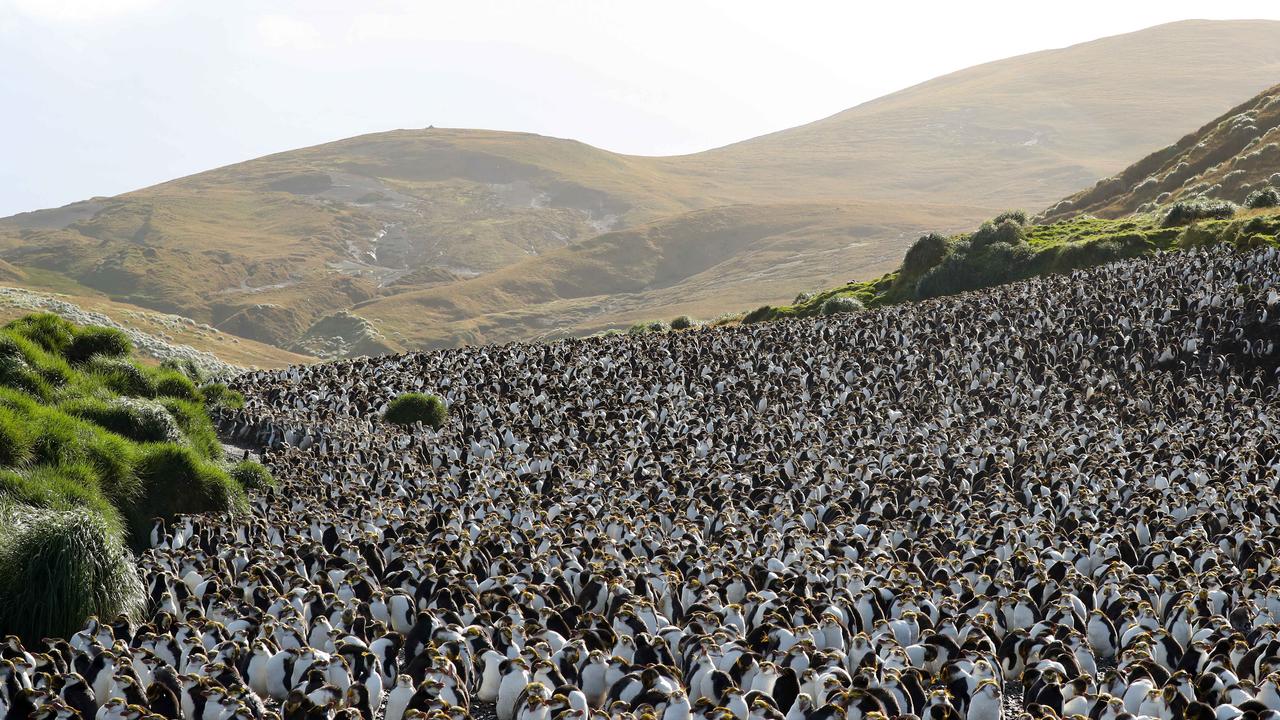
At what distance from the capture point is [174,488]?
2427 centimetres

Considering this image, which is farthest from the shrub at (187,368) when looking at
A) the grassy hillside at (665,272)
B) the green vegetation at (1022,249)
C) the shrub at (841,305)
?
the grassy hillside at (665,272)

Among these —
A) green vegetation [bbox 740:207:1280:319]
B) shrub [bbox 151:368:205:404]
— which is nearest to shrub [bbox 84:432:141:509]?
shrub [bbox 151:368:205:404]

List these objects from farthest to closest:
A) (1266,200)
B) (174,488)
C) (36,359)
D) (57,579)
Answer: (1266,200)
(36,359)
(174,488)
(57,579)

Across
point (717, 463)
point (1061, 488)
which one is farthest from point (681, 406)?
point (1061, 488)

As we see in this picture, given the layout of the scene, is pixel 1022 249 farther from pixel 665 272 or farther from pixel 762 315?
pixel 665 272

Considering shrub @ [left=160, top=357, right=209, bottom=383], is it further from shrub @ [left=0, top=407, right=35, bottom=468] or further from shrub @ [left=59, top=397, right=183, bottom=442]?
shrub @ [left=0, top=407, right=35, bottom=468]

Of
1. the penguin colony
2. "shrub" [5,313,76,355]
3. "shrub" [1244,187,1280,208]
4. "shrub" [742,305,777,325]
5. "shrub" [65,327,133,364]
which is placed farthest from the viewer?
"shrub" [742,305,777,325]

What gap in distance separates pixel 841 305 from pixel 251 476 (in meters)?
36.9

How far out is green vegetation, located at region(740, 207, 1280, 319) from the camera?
5441 centimetres

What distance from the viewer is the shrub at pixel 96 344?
3253cm

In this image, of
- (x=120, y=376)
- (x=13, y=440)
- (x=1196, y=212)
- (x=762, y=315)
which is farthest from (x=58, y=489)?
(x=1196, y=212)

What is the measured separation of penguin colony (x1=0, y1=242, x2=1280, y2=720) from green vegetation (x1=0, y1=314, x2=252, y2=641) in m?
0.94

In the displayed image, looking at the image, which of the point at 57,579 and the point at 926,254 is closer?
the point at 57,579

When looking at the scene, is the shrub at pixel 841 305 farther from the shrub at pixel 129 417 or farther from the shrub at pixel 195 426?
the shrub at pixel 129 417
